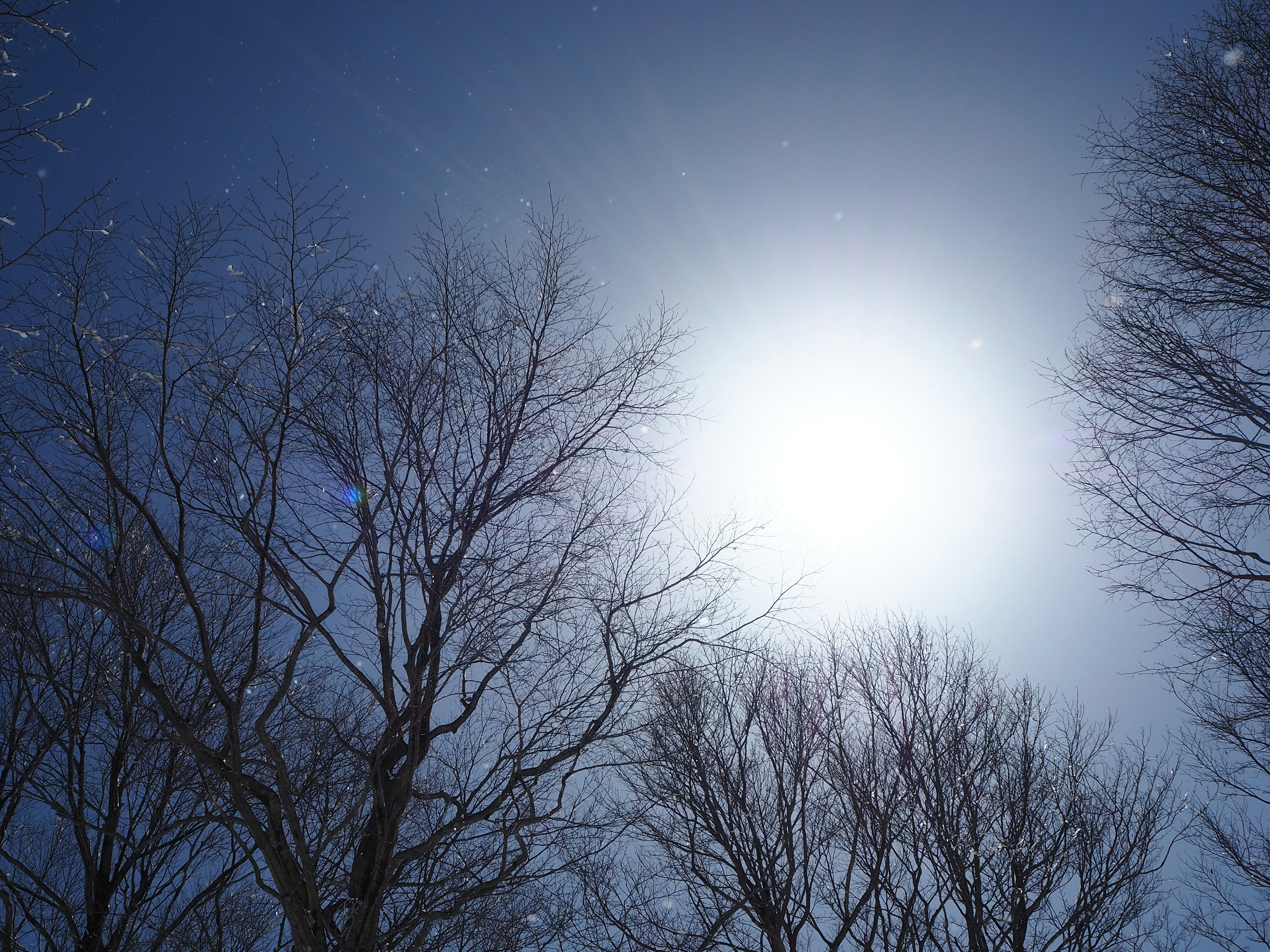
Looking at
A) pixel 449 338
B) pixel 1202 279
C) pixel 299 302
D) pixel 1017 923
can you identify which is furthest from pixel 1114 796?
pixel 299 302

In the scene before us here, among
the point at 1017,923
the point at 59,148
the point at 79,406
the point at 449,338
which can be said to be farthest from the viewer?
the point at 1017,923

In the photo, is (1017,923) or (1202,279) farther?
(1017,923)

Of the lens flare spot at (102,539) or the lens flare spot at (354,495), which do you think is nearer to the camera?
the lens flare spot at (102,539)

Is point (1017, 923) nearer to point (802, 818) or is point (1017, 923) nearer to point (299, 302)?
point (802, 818)

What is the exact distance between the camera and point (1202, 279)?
563 cm

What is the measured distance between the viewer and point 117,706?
607 centimetres

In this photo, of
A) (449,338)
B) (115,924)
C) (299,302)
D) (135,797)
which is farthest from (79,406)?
(115,924)

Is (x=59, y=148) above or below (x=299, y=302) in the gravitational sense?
below

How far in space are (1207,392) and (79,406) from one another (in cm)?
855

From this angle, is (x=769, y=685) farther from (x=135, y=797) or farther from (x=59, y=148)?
(x=59, y=148)

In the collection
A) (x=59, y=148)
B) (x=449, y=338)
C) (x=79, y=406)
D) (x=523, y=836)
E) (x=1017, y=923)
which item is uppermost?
(x=449, y=338)

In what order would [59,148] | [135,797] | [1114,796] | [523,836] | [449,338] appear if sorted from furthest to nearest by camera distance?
1. [1114,796]
2. [135,797]
3. [449,338]
4. [523,836]
5. [59,148]

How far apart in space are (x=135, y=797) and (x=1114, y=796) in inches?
483

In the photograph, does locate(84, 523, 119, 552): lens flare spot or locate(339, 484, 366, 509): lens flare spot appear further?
locate(339, 484, 366, 509): lens flare spot
